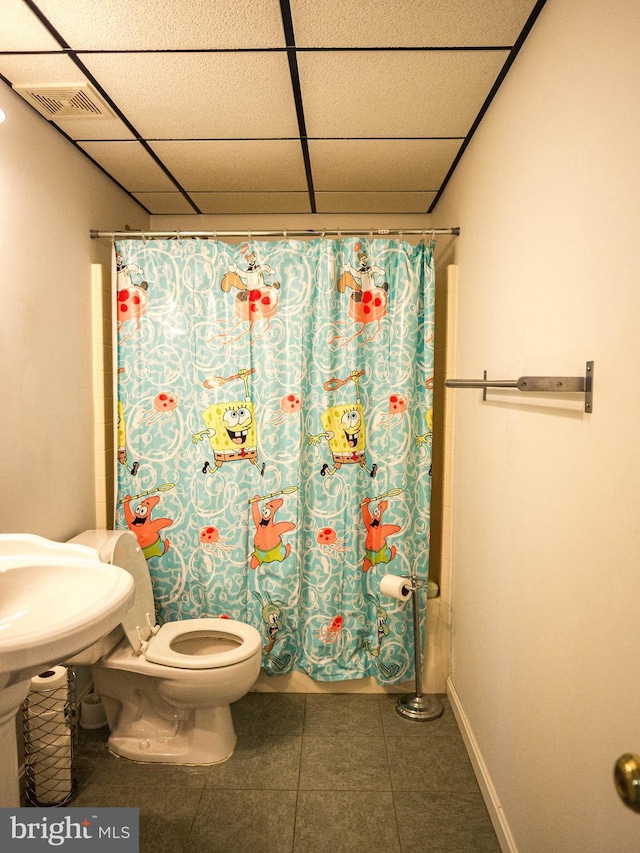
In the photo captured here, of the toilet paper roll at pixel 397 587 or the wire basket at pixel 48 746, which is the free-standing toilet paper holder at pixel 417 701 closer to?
the toilet paper roll at pixel 397 587

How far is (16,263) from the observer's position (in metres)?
1.74

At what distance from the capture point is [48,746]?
171cm

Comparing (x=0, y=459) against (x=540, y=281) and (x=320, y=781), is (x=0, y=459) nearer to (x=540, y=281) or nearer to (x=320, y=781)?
(x=320, y=781)

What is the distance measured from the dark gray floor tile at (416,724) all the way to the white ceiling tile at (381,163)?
2302mm

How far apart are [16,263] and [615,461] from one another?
1.83m

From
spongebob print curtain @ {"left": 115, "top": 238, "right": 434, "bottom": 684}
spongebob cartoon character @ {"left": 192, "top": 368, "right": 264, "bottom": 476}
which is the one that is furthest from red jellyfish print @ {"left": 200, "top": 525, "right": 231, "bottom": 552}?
spongebob cartoon character @ {"left": 192, "top": 368, "right": 264, "bottom": 476}

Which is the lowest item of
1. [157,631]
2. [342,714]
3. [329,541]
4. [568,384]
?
[342,714]

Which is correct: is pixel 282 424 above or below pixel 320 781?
above

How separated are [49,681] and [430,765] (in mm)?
1360

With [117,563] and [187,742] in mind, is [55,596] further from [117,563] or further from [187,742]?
[187,742]

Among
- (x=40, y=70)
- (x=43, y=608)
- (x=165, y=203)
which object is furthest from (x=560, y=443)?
(x=165, y=203)

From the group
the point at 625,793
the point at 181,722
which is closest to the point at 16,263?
the point at 181,722

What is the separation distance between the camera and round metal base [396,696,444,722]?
7.22 feet

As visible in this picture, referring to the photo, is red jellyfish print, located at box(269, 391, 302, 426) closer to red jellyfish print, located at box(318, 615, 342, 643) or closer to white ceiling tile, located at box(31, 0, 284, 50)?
red jellyfish print, located at box(318, 615, 342, 643)
